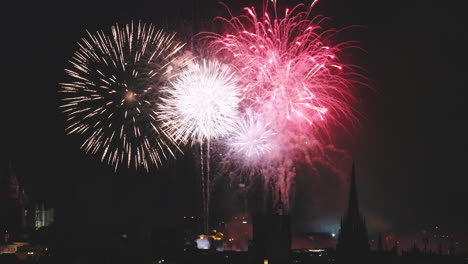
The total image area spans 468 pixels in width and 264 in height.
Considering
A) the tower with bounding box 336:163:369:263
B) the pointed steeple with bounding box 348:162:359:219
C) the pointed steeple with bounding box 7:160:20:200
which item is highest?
the pointed steeple with bounding box 7:160:20:200

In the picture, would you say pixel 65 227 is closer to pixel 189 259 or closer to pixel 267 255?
pixel 189 259

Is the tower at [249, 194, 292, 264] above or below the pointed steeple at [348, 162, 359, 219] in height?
below

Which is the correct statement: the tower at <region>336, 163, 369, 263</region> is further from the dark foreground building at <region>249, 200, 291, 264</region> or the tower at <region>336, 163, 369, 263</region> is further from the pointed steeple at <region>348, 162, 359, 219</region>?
the dark foreground building at <region>249, 200, 291, 264</region>

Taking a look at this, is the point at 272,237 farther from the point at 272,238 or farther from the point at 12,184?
the point at 12,184

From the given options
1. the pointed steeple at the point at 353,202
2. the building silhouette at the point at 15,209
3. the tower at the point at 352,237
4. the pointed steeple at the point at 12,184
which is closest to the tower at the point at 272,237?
the tower at the point at 352,237

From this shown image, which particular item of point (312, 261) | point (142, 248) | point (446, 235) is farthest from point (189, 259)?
point (446, 235)

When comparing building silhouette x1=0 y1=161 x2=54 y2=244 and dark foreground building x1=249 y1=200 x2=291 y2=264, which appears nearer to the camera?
dark foreground building x1=249 y1=200 x2=291 y2=264

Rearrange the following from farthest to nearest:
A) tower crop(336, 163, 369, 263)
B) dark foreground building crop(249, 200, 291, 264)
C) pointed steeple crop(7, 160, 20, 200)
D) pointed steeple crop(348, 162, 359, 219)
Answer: pointed steeple crop(7, 160, 20, 200)
pointed steeple crop(348, 162, 359, 219)
tower crop(336, 163, 369, 263)
dark foreground building crop(249, 200, 291, 264)

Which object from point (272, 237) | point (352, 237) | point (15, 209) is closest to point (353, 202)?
point (352, 237)

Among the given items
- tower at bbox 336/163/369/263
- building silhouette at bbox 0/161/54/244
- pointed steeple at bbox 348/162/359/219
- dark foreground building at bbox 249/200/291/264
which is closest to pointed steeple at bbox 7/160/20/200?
building silhouette at bbox 0/161/54/244
